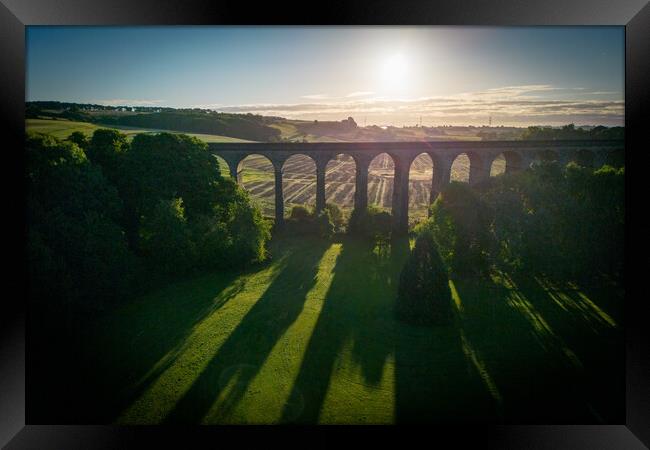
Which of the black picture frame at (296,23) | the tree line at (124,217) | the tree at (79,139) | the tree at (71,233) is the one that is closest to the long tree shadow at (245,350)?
the black picture frame at (296,23)

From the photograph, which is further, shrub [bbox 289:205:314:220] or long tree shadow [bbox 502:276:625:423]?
shrub [bbox 289:205:314:220]

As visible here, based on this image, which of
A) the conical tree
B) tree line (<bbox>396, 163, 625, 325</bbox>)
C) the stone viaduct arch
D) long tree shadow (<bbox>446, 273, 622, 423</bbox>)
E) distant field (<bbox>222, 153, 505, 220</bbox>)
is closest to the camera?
long tree shadow (<bbox>446, 273, 622, 423</bbox>)

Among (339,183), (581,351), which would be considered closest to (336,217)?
(581,351)

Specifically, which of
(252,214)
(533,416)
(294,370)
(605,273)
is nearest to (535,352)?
(533,416)

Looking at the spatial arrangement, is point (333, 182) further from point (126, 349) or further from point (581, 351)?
point (581, 351)

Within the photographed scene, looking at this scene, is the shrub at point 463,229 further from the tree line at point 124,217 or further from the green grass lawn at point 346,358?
the tree line at point 124,217

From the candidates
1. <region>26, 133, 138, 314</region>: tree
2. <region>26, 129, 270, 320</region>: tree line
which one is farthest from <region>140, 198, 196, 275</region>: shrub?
<region>26, 133, 138, 314</region>: tree

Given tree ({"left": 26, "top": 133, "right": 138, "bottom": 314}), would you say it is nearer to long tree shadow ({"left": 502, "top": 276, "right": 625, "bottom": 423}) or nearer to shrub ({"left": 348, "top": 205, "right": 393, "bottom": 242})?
shrub ({"left": 348, "top": 205, "right": 393, "bottom": 242})

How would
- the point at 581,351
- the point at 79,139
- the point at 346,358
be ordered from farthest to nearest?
the point at 79,139 → the point at 346,358 → the point at 581,351
